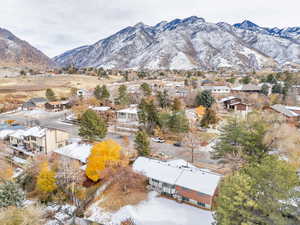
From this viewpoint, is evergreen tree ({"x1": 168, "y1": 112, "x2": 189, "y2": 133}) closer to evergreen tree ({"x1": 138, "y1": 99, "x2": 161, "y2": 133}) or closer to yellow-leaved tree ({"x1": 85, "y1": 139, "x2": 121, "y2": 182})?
evergreen tree ({"x1": 138, "y1": 99, "x2": 161, "y2": 133})

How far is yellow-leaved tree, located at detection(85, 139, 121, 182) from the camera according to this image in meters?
18.6

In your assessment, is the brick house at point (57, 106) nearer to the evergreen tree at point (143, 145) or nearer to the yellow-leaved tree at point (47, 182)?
the yellow-leaved tree at point (47, 182)

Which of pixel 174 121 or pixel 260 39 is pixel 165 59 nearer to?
pixel 260 39

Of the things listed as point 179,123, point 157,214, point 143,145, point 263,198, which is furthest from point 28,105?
point 263,198

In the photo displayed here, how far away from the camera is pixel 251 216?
31.6ft

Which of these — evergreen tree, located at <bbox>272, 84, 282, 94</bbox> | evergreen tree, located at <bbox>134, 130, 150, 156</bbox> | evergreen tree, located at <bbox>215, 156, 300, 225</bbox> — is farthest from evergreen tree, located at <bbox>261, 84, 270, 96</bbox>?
evergreen tree, located at <bbox>215, 156, 300, 225</bbox>

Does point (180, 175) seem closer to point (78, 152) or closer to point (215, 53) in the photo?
point (78, 152)

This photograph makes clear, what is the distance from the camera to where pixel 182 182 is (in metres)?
16.3

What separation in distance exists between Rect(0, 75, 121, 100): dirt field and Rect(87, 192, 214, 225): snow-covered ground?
65034 mm

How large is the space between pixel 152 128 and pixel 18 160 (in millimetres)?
21505

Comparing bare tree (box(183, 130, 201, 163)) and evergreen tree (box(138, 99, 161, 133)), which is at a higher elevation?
evergreen tree (box(138, 99, 161, 133))

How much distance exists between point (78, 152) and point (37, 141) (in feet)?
28.4

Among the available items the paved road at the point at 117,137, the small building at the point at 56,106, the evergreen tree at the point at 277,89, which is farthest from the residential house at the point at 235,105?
the small building at the point at 56,106

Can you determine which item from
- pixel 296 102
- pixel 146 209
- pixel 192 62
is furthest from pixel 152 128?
pixel 192 62
